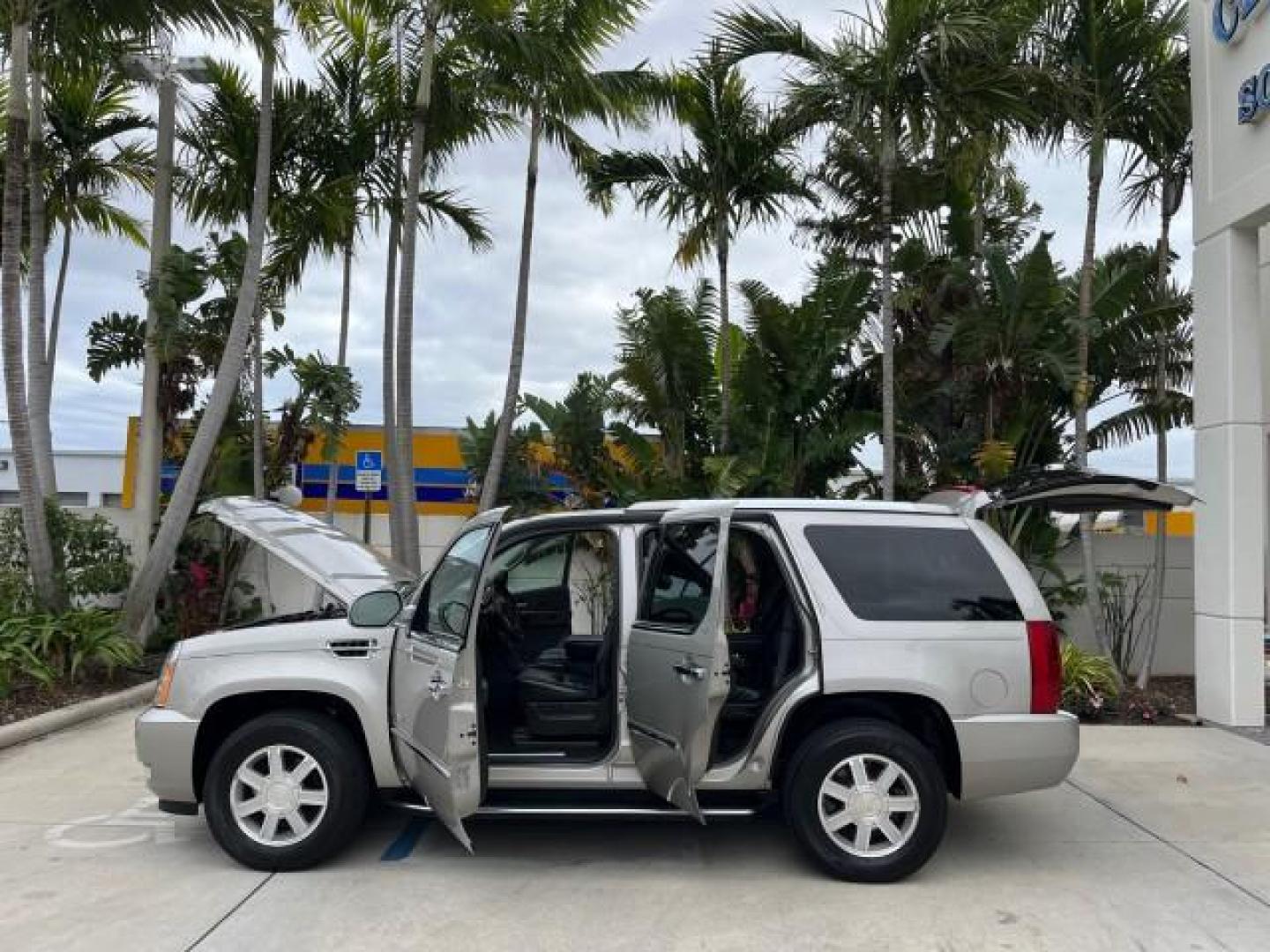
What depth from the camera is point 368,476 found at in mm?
14047

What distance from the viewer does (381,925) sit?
15.2ft

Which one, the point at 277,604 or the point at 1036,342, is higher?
the point at 1036,342

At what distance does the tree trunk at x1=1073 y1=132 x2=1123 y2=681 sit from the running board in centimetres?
674

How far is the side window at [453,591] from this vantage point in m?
4.90

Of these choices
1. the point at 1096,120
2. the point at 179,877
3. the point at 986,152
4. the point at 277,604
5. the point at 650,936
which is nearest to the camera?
the point at 650,936

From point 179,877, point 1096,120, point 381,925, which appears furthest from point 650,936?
point 1096,120

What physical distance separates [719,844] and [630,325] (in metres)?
8.67

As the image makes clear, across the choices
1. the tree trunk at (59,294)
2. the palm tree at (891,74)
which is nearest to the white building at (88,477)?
the tree trunk at (59,294)

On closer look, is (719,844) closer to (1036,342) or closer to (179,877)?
(179,877)

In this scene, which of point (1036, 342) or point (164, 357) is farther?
point (164, 357)

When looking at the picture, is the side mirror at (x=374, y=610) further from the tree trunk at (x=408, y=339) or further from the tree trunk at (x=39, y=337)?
the tree trunk at (x=39, y=337)

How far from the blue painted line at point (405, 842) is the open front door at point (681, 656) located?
141 cm

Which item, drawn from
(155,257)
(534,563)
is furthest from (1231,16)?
(155,257)

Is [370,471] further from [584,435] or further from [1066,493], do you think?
[1066,493]
